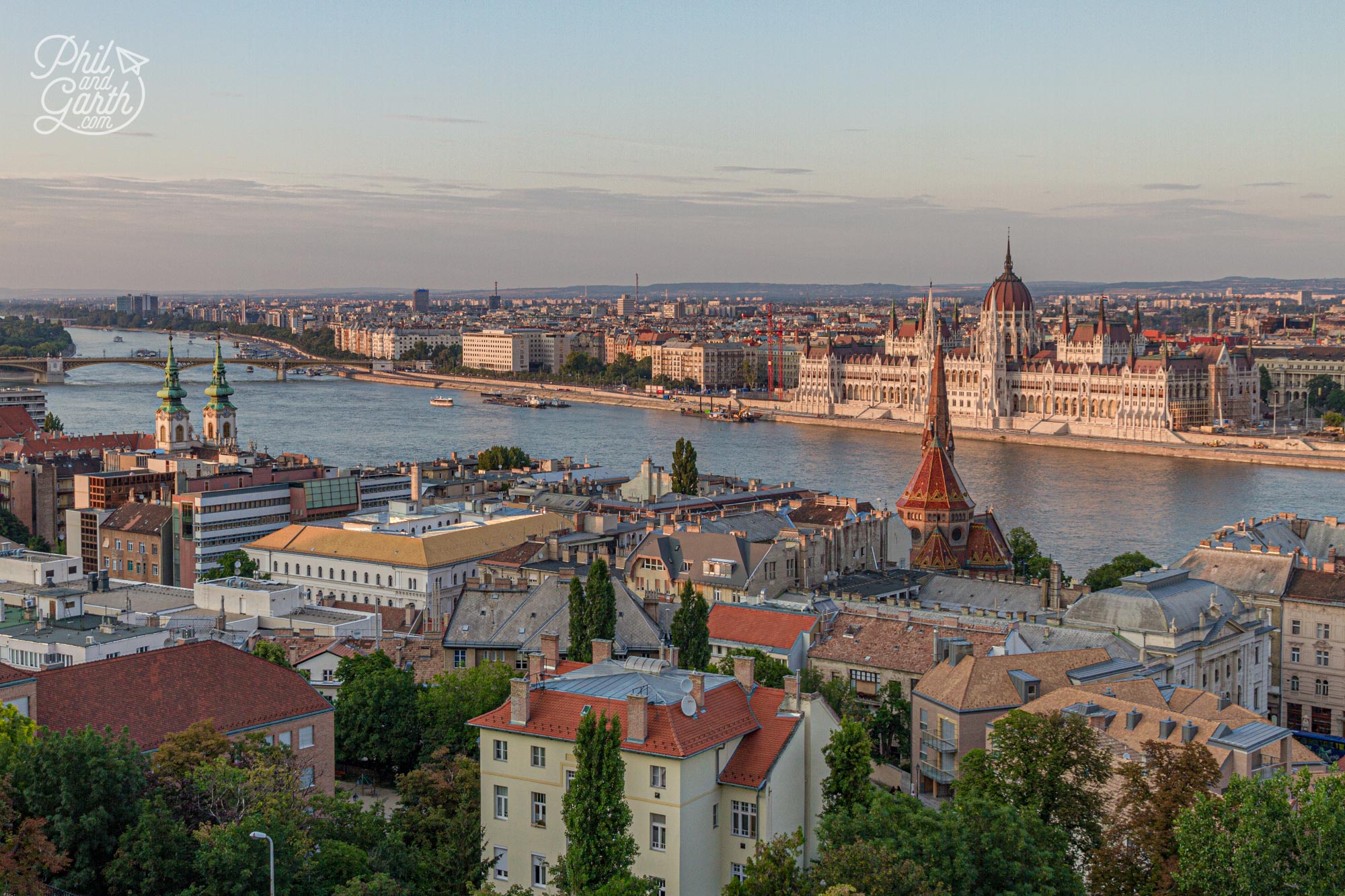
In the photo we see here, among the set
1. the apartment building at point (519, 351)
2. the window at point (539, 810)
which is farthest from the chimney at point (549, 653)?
the apartment building at point (519, 351)

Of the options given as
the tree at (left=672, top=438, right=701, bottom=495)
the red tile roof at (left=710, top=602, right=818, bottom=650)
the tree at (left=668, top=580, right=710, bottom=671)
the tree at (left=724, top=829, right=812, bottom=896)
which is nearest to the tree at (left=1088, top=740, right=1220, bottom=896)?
the tree at (left=724, top=829, right=812, bottom=896)

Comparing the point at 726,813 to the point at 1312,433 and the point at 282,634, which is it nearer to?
the point at 282,634

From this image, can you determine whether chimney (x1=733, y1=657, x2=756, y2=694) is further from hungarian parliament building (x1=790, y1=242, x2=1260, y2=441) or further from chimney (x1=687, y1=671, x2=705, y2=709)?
hungarian parliament building (x1=790, y1=242, x2=1260, y2=441)

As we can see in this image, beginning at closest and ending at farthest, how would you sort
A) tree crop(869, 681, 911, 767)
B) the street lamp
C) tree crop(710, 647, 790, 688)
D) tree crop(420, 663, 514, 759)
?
1. the street lamp
2. tree crop(420, 663, 514, 759)
3. tree crop(710, 647, 790, 688)
4. tree crop(869, 681, 911, 767)

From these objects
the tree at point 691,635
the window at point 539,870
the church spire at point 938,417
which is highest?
the church spire at point 938,417

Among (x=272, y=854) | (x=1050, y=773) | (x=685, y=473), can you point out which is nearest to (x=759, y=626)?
(x=1050, y=773)

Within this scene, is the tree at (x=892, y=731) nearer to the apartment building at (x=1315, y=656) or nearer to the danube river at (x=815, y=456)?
the apartment building at (x=1315, y=656)
